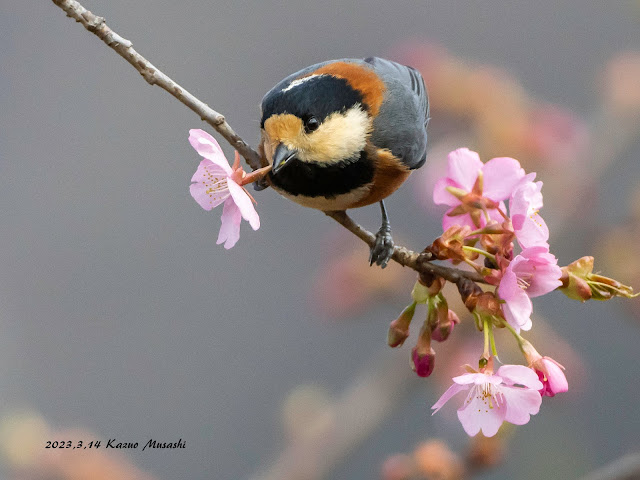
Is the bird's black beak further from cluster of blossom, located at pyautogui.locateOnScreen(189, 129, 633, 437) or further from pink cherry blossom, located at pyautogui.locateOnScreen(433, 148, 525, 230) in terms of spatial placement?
pink cherry blossom, located at pyautogui.locateOnScreen(433, 148, 525, 230)

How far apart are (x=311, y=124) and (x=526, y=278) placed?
0.38 metres

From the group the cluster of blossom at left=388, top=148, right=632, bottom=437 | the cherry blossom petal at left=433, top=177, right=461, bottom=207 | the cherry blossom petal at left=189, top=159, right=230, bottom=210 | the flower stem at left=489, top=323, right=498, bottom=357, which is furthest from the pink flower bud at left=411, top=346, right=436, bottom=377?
the cherry blossom petal at left=189, top=159, right=230, bottom=210

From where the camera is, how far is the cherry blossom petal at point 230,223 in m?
0.82

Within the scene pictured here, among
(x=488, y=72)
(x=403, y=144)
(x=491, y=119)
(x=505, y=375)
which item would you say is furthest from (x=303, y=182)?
(x=488, y=72)

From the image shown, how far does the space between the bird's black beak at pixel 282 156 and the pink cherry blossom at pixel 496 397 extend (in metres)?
0.38

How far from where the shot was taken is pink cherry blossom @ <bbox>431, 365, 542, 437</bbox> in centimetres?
78

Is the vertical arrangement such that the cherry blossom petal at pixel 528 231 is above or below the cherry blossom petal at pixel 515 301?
above

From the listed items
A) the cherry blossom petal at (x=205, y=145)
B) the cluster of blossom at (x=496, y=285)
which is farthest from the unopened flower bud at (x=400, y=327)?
the cherry blossom petal at (x=205, y=145)

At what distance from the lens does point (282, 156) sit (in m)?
1.00

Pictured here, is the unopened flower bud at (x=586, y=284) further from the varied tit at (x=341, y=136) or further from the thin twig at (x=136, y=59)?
the thin twig at (x=136, y=59)

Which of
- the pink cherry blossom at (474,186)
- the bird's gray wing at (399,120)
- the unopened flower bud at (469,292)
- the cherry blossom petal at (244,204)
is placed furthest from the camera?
the bird's gray wing at (399,120)

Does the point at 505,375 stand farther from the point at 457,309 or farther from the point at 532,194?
the point at 457,309

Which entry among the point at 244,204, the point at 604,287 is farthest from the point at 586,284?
the point at 244,204

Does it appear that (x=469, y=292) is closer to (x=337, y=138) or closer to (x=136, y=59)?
(x=337, y=138)
